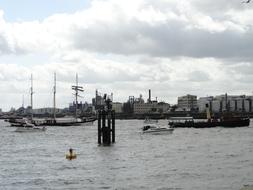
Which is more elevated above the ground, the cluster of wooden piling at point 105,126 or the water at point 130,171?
the cluster of wooden piling at point 105,126

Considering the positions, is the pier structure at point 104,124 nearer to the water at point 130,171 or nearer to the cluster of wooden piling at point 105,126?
the cluster of wooden piling at point 105,126

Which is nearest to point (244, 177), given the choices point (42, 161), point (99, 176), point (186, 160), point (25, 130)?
point (99, 176)

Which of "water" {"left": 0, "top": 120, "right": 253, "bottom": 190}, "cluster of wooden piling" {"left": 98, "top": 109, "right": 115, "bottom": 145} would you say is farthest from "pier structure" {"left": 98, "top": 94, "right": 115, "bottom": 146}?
"water" {"left": 0, "top": 120, "right": 253, "bottom": 190}

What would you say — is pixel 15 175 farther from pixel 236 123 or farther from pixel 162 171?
pixel 236 123

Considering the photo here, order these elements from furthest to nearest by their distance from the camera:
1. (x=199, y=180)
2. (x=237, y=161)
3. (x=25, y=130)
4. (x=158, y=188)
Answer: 1. (x=25, y=130)
2. (x=237, y=161)
3. (x=199, y=180)
4. (x=158, y=188)

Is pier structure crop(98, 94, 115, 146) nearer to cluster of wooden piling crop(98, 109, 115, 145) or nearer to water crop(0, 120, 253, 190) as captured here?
cluster of wooden piling crop(98, 109, 115, 145)

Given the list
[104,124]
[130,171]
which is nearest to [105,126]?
[104,124]

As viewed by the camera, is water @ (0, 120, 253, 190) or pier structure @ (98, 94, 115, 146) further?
pier structure @ (98, 94, 115, 146)

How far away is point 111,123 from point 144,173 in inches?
1598

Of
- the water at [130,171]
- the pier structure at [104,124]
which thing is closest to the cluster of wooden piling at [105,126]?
the pier structure at [104,124]

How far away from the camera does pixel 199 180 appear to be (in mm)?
42656

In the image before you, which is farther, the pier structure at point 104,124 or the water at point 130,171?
the pier structure at point 104,124

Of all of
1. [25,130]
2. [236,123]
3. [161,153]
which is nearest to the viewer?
[161,153]

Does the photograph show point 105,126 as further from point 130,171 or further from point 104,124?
point 130,171
